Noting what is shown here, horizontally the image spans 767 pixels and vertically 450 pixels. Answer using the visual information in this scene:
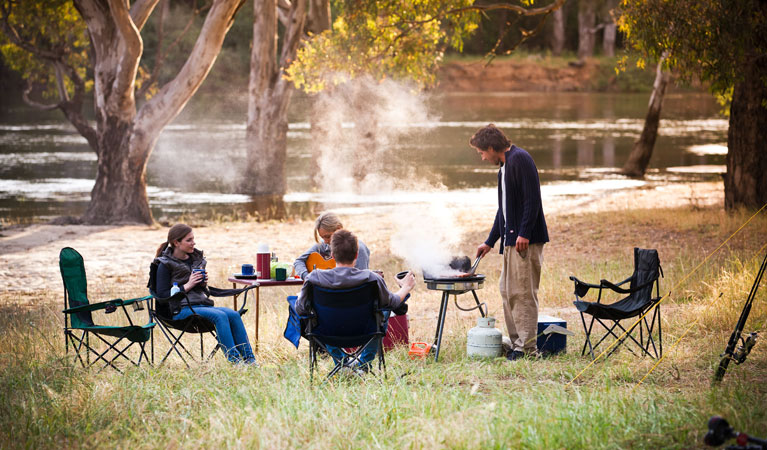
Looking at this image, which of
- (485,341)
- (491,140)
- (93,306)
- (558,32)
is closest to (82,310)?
(93,306)

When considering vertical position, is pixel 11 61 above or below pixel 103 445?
above

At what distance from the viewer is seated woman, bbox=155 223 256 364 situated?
20.6ft

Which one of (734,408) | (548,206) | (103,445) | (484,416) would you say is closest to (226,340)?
(103,445)

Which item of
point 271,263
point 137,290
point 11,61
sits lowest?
point 137,290

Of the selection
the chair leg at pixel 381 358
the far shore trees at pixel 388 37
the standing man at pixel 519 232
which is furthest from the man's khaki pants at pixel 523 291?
the far shore trees at pixel 388 37

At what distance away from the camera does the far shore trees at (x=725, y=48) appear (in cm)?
1173

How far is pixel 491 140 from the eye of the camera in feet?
20.7

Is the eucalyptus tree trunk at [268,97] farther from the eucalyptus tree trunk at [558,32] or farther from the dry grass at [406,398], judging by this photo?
the eucalyptus tree trunk at [558,32]

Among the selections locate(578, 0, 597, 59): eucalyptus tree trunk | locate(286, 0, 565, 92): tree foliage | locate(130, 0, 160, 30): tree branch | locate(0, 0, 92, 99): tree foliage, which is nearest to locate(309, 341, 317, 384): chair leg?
locate(286, 0, 565, 92): tree foliage

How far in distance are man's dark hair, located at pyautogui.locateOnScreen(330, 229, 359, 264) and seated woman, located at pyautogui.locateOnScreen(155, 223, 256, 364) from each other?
1.15 m

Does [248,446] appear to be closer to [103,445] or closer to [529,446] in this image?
[103,445]

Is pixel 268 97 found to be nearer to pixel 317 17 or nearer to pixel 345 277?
pixel 317 17

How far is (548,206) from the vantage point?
19359 mm

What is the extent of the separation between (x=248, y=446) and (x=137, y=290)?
6464mm
